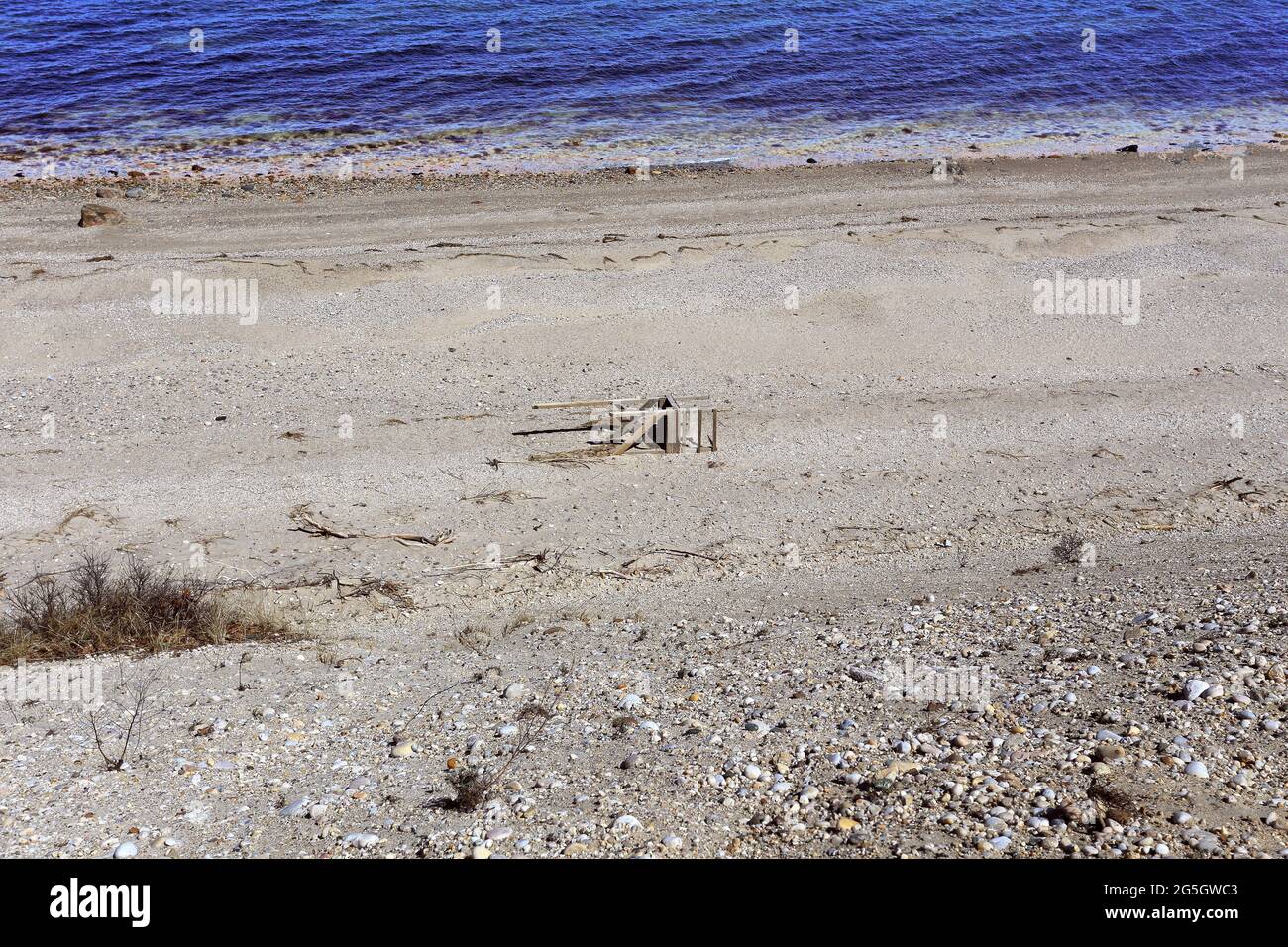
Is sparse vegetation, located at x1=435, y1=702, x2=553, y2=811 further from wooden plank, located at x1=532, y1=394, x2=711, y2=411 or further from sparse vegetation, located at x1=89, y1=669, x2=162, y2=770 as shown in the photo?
wooden plank, located at x1=532, y1=394, x2=711, y2=411

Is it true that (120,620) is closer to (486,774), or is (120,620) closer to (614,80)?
(486,774)

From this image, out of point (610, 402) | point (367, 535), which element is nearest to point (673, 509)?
point (610, 402)

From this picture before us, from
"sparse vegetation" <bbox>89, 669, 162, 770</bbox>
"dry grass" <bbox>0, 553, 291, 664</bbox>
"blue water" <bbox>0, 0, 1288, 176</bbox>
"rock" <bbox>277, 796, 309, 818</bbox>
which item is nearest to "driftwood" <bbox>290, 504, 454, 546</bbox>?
"dry grass" <bbox>0, 553, 291, 664</bbox>

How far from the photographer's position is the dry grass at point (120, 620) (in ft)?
29.5

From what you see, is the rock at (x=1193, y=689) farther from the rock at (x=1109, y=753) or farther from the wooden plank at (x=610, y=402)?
the wooden plank at (x=610, y=402)

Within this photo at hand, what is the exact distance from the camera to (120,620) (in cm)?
921

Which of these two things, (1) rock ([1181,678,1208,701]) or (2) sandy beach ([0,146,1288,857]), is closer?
(2) sandy beach ([0,146,1288,857])

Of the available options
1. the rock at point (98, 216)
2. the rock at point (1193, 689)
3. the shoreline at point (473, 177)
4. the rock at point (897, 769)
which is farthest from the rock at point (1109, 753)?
the rock at point (98, 216)

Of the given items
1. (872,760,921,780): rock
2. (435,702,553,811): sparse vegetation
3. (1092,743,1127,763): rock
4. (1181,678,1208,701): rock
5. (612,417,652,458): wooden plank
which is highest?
(612,417,652,458): wooden plank

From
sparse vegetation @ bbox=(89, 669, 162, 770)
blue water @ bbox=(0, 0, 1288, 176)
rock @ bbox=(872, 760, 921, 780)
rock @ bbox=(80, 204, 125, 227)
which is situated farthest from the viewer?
blue water @ bbox=(0, 0, 1288, 176)

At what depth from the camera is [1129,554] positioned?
10992mm

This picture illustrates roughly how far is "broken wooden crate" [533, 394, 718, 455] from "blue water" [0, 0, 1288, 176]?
14884 millimetres

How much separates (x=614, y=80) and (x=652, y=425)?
2341 centimetres

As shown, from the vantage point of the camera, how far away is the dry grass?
8.99m
